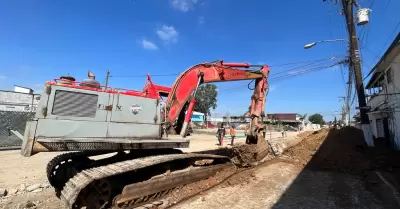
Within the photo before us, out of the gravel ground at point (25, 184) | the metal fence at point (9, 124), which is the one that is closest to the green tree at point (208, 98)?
the metal fence at point (9, 124)

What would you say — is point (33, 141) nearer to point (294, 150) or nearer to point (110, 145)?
point (110, 145)

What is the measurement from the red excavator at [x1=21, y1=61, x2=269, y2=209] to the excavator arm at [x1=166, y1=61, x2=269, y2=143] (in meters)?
0.03

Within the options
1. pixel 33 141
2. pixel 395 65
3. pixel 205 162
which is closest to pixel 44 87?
pixel 33 141

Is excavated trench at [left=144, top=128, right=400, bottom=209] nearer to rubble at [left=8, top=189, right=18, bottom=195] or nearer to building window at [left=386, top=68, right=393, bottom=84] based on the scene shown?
building window at [left=386, top=68, right=393, bottom=84]

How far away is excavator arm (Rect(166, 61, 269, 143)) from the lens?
818 cm

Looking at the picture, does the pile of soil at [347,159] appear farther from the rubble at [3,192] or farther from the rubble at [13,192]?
the rubble at [3,192]

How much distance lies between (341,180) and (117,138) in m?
6.86

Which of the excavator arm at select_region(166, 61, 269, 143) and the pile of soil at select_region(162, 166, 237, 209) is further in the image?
the excavator arm at select_region(166, 61, 269, 143)

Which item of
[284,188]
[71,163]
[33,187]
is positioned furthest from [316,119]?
[33,187]

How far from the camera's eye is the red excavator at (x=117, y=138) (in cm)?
579

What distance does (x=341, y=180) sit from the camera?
27.1ft

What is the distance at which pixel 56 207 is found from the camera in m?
6.62

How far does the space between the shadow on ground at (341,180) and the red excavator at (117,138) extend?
2746mm

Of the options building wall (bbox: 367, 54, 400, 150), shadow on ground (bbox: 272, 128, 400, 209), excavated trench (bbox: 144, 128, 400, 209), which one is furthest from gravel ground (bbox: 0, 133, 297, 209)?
building wall (bbox: 367, 54, 400, 150)
